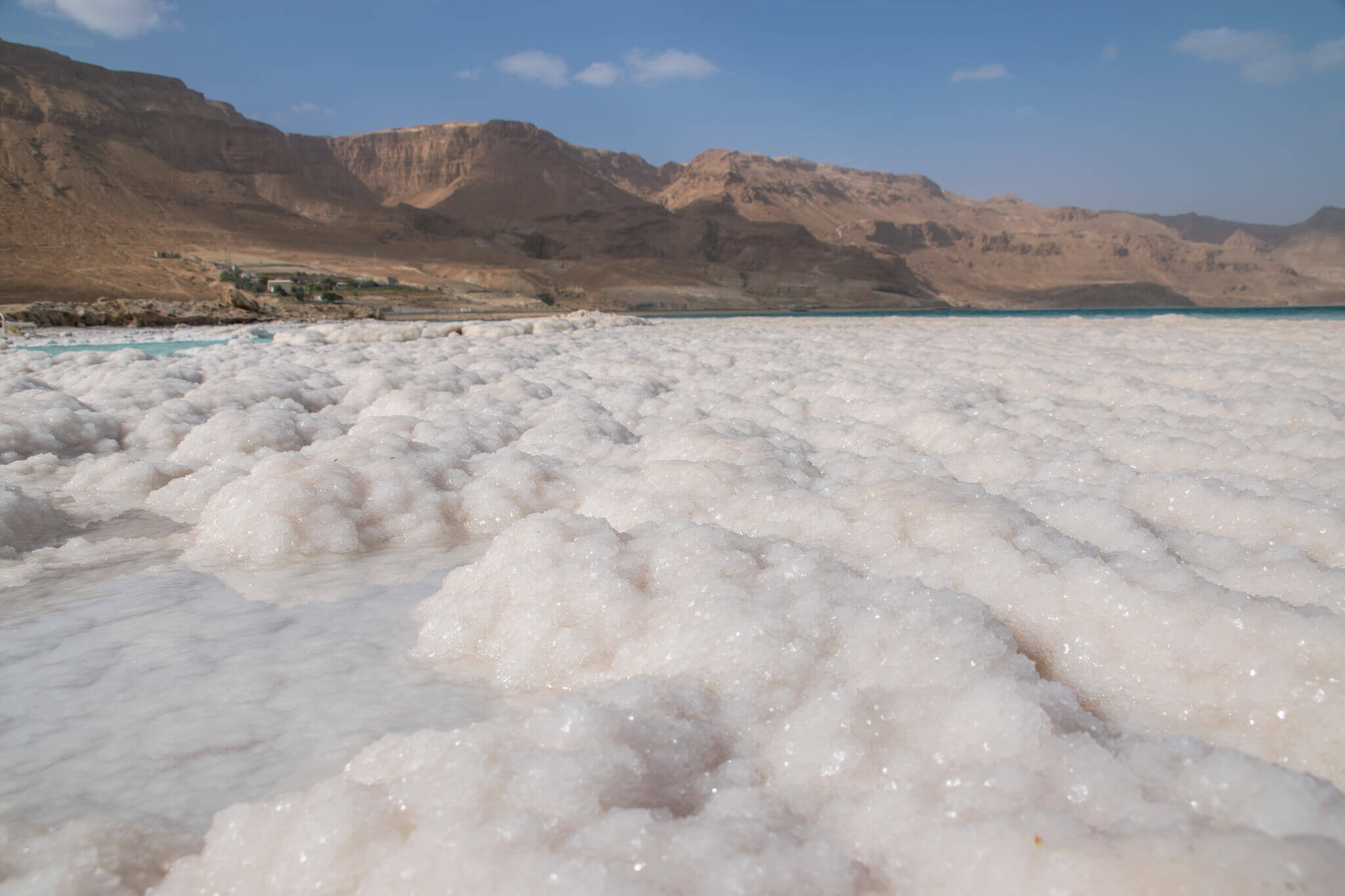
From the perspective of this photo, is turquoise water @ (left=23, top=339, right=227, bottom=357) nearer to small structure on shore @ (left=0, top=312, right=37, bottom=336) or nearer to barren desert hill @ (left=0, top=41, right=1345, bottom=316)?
small structure on shore @ (left=0, top=312, right=37, bottom=336)

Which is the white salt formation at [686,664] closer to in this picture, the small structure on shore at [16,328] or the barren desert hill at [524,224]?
the small structure on shore at [16,328]

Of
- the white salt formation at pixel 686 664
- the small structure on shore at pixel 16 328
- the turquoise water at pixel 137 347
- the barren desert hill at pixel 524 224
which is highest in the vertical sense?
the barren desert hill at pixel 524 224

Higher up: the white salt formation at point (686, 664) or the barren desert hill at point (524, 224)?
the barren desert hill at point (524, 224)

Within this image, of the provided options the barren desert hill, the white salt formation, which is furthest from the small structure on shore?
the white salt formation

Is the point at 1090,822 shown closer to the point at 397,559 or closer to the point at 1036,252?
the point at 397,559

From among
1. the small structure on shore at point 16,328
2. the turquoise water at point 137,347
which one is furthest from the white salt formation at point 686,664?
the small structure on shore at point 16,328

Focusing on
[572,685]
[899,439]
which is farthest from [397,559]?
[899,439]
